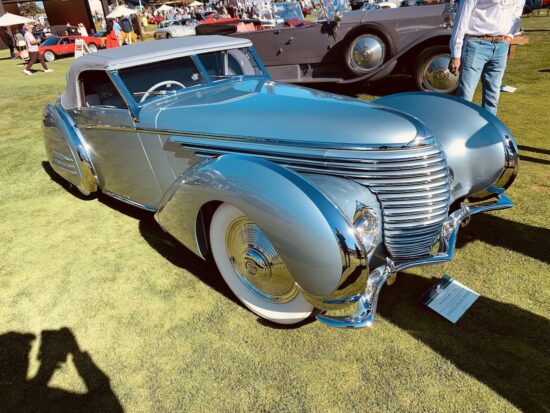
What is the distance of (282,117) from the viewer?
2188mm

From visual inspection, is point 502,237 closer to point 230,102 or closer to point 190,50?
point 230,102

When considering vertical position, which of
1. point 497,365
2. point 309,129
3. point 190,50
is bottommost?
point 497,365

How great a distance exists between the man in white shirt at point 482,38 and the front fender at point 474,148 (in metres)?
1.03

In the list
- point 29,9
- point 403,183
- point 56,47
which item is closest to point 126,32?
point 56,47

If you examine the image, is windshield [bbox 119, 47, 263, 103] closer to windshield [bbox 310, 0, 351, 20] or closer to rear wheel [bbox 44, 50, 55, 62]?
windshield [bbox 310, 0, 351, 20]

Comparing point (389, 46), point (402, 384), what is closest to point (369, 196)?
point (402, 384)

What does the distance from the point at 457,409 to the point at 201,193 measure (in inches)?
63.3

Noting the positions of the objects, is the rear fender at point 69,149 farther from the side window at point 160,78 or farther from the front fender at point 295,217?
the front fender at point 295,217

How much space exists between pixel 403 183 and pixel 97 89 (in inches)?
115

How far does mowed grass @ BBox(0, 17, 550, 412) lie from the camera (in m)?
1.79

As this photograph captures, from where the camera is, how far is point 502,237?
2770 mm

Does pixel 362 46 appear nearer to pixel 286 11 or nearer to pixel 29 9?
pixel 286 11

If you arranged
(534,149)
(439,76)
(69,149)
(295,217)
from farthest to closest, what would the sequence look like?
(439,76)
(534,149)
(69,149)
(295,217)

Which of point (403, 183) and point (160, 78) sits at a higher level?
point (160, 78)
